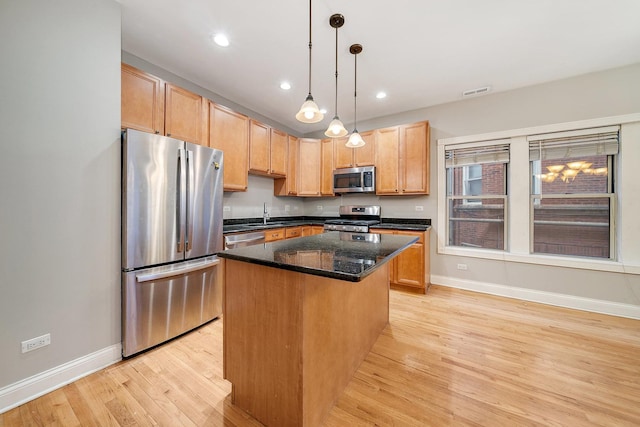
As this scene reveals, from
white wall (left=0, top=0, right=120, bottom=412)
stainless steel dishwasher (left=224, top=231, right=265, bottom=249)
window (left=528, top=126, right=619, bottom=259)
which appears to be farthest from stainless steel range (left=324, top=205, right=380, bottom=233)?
white wall (left=0, top=0, right=120, bottom=412)

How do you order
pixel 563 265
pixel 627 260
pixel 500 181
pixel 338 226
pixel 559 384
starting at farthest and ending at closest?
pixel 338 226
pixel 500 181
pixel 563 265
pixel 627 260
pixel 559 384

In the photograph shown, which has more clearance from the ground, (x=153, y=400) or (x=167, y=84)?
(x=167, y=84)

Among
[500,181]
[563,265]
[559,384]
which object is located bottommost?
[559,384]

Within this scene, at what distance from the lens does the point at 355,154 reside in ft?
14.0

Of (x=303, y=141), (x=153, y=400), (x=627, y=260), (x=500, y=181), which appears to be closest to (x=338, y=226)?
(x=303, y=141)

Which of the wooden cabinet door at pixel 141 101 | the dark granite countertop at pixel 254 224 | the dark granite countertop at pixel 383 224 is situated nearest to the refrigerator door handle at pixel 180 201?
the wooden cabinet door at pixel 141 101

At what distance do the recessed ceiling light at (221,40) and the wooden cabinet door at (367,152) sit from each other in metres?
2.48

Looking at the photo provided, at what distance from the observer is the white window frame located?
2.73 metres

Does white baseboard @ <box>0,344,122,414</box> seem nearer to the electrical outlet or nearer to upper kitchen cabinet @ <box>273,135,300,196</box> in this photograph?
the electrical outlet

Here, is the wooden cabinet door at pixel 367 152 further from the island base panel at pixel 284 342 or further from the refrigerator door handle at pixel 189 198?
the island base panel at pixel 284 342

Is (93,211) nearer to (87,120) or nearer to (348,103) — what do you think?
(87,120)

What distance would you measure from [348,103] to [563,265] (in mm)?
3698

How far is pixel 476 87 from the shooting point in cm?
322

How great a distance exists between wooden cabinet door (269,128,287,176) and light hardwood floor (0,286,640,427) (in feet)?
8.39
